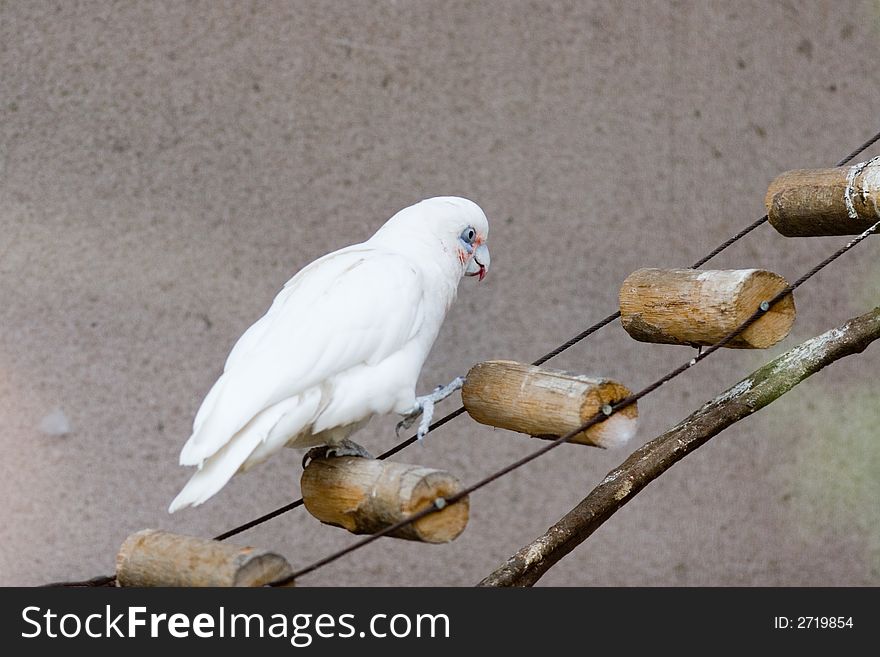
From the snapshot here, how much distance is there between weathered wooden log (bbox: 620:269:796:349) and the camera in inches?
50.5

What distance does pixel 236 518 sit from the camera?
230 cm

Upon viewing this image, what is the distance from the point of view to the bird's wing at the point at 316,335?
1211 mm

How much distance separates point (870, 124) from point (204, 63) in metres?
1.71

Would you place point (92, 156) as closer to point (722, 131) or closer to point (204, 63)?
point (204, 63)

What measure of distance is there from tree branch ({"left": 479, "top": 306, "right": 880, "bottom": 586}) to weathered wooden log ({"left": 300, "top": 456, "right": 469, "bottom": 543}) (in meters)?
0.31

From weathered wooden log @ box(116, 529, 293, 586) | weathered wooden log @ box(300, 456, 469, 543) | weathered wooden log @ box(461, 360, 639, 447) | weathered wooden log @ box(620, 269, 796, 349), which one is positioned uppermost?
weathered wooden log @ box(620, 269, 796, 349)

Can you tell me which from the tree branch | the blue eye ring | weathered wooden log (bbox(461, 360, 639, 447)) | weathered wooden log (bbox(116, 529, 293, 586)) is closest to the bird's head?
the blue eye ring

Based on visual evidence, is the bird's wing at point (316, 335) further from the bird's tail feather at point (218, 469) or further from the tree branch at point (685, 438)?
the tree branch at point (685, 438)

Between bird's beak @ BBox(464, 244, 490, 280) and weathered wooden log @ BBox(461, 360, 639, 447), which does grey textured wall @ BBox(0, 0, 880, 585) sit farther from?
weathered wooden log @ BBox(461, 360, 639, 447)

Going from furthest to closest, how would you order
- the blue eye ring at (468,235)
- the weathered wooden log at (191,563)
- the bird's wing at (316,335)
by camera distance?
the blue eye ring at (468,235) → the bird's wing at (316,335) → the weathered wooden log at (191,563)

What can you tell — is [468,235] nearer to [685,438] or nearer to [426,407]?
[426,407]

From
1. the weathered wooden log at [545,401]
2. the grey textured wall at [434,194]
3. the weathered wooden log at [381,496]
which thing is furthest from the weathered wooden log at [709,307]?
the grey textured wall at [434,194]

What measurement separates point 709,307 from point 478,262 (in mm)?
354
